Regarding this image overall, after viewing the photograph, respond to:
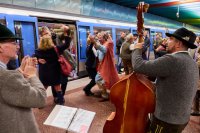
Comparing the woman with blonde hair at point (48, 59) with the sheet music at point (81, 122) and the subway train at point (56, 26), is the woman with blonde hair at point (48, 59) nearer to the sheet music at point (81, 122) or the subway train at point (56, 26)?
the subway train at point (56, 26)

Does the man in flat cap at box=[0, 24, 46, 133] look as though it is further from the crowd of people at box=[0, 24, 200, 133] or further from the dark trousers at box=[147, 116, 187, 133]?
the dark trousers at box=[147, 116, 187, 133]

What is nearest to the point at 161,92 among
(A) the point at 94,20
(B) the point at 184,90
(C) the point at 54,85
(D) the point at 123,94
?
(B) the point at 184,90

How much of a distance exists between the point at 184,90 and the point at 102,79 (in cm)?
327

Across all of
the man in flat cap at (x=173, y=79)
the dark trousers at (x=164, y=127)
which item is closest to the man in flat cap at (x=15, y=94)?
the man in flat cap at (x=173, y=79)

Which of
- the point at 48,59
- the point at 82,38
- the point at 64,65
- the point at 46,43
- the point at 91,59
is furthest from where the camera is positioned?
the point at 82,38

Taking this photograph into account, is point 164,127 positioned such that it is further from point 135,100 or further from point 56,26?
point 56,26

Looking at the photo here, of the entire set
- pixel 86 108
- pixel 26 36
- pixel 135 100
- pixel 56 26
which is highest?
pixel 56 26

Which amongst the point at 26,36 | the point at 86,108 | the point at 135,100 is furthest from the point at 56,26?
the point at 135,100

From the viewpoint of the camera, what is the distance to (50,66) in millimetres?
4082

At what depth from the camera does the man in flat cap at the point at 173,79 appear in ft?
5.51

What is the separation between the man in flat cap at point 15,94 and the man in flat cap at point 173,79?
0.86m

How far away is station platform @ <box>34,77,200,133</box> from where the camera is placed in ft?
11.6

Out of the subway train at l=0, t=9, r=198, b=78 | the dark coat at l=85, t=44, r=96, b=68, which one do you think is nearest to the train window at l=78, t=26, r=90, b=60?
the subway train at l=0, t=9, r=198, b=78

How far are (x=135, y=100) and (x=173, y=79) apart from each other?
446mm
